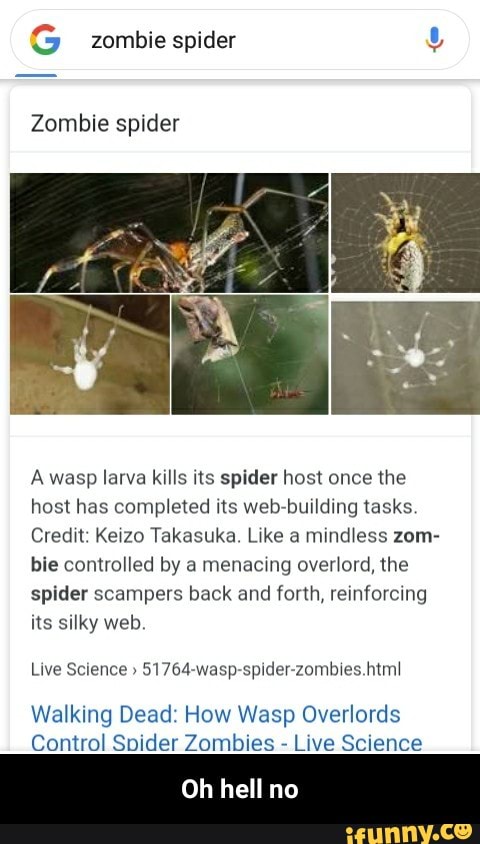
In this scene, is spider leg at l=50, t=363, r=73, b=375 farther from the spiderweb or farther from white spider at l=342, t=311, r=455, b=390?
white spider at l=342, t=311, r=455, b=390

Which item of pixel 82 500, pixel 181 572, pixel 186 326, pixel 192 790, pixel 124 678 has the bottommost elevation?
pixel 192 790

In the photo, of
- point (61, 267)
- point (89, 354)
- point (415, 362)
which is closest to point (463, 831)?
point (415, 362)

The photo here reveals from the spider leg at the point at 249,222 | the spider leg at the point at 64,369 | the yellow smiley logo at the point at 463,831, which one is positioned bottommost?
the yellow smiley logo at the point at 463,831
